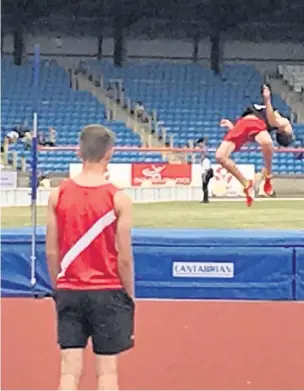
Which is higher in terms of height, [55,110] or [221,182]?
[55,110]

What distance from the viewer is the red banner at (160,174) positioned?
21.4m

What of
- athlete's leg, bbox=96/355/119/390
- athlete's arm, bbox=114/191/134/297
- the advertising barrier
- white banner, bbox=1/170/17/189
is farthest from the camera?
the advertising barrier

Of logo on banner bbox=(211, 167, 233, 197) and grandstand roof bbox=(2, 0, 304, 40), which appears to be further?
grandstand roof bbox=(2, 0, 304, 40)

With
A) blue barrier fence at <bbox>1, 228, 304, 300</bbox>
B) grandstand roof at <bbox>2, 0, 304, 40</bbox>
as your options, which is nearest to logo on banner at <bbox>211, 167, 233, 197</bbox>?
grandstand roof at <bbox>2, 0, 304, 40</bbox>

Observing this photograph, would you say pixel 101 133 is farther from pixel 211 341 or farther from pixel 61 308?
pixel 211 341

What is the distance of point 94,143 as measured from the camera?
3.78 meters

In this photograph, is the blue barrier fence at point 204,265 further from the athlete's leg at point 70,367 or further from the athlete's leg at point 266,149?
the athlete's leg at point 70,367

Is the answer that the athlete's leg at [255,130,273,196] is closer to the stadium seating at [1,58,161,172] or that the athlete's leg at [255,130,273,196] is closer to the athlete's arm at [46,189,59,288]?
the athlete's arm at [46,189,59,288]

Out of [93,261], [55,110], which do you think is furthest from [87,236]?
[55,110]

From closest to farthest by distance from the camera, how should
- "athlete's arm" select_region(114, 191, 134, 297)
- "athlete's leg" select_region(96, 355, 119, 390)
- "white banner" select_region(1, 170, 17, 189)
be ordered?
"athlete's arm" select_region(114, 191, 134, 297), "athlete's leg" select_region(96, 355, 119, 390), "white banner" select_region(1, 170, 17, 189)

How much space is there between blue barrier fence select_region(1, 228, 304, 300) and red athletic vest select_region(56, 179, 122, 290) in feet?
13.1

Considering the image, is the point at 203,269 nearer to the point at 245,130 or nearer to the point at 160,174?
the point at 245,130

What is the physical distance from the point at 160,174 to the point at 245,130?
1358 centimetres

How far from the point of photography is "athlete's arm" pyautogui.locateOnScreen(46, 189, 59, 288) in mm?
3844
